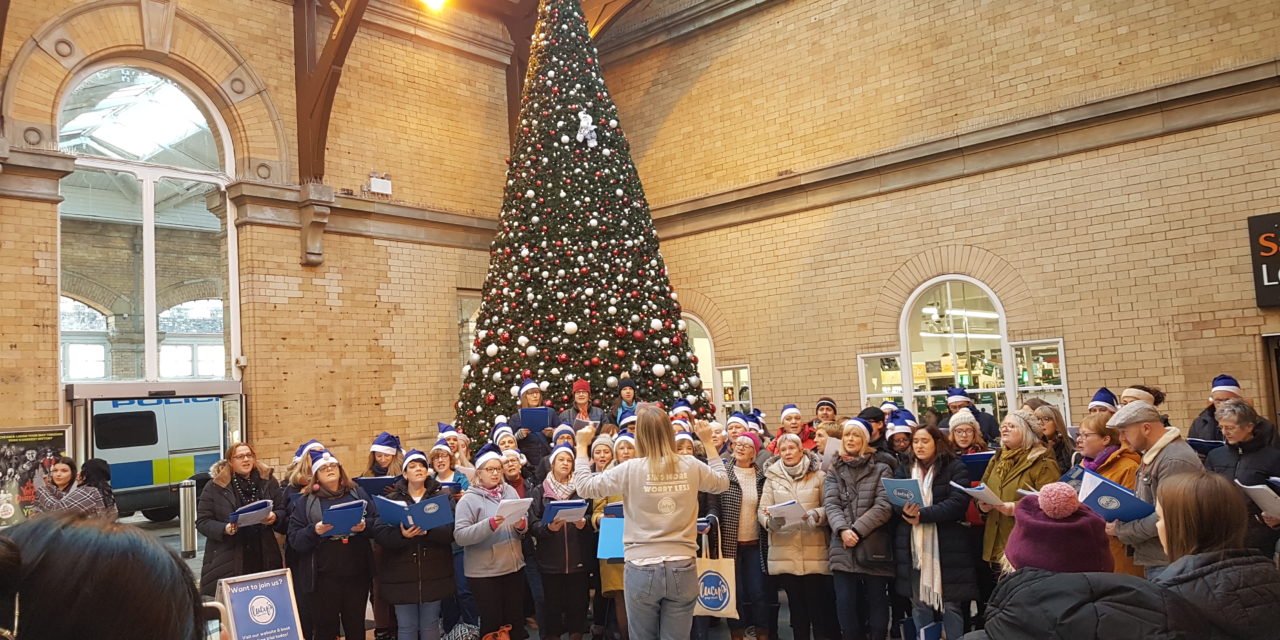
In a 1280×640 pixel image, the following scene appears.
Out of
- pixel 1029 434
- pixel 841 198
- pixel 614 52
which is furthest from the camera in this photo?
pixel 614 52

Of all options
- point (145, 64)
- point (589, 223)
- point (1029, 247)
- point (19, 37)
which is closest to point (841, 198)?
point (1029, 247)

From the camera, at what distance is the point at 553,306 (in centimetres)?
1041

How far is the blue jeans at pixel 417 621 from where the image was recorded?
5.92 m

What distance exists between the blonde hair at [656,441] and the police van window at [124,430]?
9.22m

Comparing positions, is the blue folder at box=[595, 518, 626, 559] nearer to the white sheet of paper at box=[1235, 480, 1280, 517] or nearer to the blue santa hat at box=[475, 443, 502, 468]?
the blue santa hat at box=[475, 443, 502, 468]

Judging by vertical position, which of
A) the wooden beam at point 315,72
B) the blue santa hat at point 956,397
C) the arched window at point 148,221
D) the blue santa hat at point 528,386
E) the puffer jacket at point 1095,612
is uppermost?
the wooden beam at point 315,72

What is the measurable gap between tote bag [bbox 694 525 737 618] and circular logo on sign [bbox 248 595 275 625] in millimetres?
2517

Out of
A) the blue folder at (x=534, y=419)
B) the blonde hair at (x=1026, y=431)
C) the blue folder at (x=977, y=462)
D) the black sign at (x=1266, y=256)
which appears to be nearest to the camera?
the blonde hair at (x=1026, y=431)

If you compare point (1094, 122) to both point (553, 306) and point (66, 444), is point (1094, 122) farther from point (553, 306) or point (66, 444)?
point (66, 444)

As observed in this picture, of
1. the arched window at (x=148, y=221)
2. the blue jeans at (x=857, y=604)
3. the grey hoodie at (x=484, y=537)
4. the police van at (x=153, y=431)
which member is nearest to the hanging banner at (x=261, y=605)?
the grey hoodie at (x=484, y=537)

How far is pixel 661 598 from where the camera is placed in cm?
441

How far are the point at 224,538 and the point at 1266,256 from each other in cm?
1001

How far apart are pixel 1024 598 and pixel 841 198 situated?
10722 millimetres

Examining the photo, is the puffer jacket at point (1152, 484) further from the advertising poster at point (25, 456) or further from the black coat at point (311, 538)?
the advertising poster at point (25, 456)
